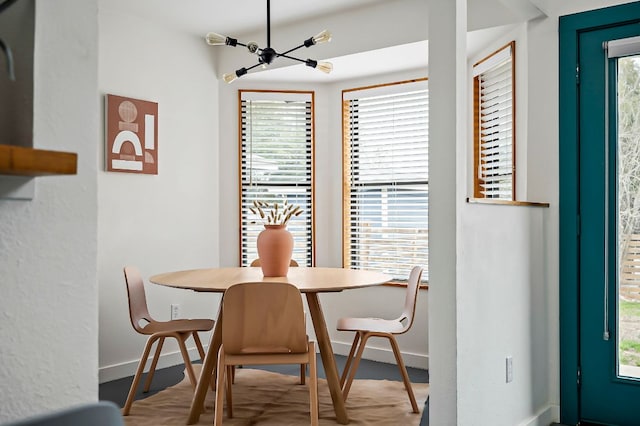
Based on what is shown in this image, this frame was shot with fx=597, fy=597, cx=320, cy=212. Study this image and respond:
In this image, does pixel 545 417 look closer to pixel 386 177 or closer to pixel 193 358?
pixel 386 177

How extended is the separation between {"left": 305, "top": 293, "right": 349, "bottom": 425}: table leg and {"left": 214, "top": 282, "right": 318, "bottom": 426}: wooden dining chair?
42 cm

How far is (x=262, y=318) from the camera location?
9.29 ft

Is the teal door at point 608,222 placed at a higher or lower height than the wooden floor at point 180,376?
higher

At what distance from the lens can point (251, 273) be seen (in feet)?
12.4

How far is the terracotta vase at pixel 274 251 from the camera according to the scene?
358cm

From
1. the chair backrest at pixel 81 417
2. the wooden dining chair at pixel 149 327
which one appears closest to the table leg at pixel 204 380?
the wooden dining chair at pixel 149 327

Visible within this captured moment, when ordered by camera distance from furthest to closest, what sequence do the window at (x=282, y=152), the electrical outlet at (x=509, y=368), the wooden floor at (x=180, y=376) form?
the window at (x=282, y=152) → the wooden floor at (x=180, y=376) → the electrical outlet at (x=509, y=368)

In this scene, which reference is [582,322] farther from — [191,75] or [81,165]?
[191,75]

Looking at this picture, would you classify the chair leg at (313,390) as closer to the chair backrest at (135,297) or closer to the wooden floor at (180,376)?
the wooden floor at (180,376)

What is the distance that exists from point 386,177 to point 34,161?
410 centimetres

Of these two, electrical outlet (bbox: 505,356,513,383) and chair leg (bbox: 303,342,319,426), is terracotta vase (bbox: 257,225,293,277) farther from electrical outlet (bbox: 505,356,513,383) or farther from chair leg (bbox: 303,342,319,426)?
electrical outlet (bbox: 505,356,513,383)

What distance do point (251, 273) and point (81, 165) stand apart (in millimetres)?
2774

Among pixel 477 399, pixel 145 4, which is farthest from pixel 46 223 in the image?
pixel 145 4

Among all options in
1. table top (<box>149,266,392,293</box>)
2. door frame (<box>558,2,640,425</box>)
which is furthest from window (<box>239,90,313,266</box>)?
door frame (<box>558,2,640,425</box>)
